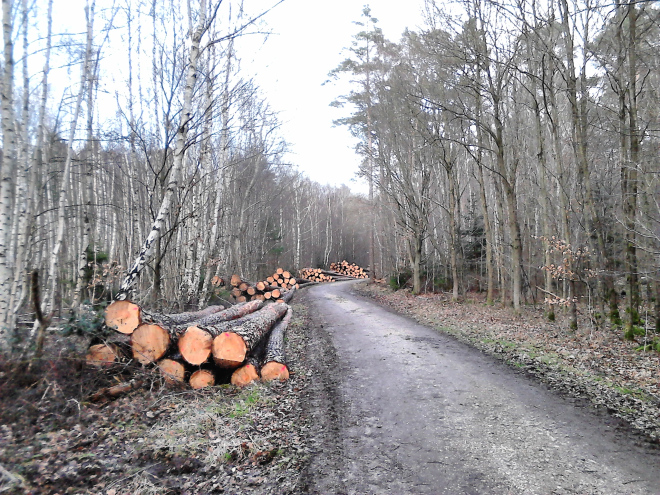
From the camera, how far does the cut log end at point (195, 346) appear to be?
5383 millimetres

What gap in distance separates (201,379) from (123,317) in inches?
56.5

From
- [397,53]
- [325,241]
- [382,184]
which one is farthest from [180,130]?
[325,241]

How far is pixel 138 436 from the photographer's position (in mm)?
3930

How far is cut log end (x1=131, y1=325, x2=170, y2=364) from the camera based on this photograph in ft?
17.0

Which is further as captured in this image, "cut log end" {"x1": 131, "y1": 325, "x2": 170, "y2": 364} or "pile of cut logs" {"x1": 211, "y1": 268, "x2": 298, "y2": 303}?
"pile of cut logs" {"x1": 211, "y1": 268, "x2": 298, "y2": 303}

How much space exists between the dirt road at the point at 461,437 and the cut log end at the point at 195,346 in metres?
1.77

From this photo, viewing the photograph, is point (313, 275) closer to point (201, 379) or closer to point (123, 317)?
point (201, 379)

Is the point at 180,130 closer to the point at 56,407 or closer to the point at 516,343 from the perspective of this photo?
the point at 56,407

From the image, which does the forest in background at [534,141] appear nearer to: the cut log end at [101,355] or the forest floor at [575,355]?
the forest floor at [575,355]

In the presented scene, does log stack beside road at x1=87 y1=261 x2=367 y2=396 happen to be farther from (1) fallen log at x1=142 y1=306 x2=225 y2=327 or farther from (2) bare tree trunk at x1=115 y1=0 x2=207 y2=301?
(2) bare tree trunk at x1=115 y1=0 x2=207 y2=301

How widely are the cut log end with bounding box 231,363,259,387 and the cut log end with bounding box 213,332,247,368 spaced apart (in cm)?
12

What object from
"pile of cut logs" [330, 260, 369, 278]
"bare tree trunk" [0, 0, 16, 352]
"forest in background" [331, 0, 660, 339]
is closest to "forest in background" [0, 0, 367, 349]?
"bare tree trunk" [0, 0, 16, 352]

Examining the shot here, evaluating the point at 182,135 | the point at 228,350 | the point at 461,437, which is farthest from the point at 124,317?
the point at 461,437

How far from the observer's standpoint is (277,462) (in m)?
3.57
